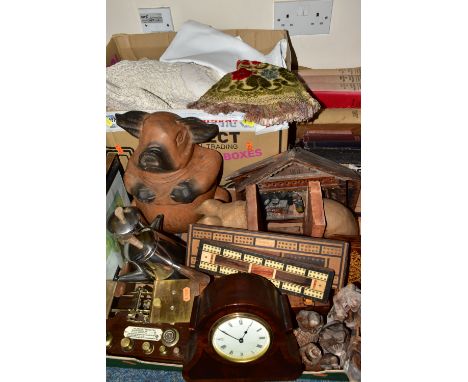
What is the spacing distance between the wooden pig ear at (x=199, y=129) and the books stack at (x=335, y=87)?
0.49m

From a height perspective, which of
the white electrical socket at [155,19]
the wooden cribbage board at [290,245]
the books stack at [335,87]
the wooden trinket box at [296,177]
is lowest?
the wooden cribbage board at [290,245]

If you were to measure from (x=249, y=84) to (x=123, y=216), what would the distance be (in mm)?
502

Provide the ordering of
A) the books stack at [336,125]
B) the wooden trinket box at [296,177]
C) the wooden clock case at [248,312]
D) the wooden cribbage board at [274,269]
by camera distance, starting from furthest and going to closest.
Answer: the books stack at [336,125] → the wooden trinket box at [296,177] → the wooden cribbage board at [274,269] → the wooden clock case at [248,312]

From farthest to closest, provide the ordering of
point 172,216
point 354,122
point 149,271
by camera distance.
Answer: point 354,122, point 172,216, point 149,271

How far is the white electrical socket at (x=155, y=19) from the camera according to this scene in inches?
60.7

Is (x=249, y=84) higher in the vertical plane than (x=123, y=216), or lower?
higher

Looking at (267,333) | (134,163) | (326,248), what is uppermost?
(134,163)

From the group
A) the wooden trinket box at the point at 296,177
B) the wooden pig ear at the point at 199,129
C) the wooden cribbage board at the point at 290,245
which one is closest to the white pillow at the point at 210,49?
the wooden pig ear at the point at 199,129

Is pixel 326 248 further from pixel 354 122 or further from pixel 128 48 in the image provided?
pixel 128 48

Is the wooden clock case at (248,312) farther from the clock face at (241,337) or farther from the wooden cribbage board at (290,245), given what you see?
the wooden cribbage board at (290,245)

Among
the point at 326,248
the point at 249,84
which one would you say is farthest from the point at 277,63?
the point at 326,248

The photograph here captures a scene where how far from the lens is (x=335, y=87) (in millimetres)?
1465

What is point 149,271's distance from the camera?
1111 millimetres

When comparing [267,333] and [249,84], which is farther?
[249,84]
